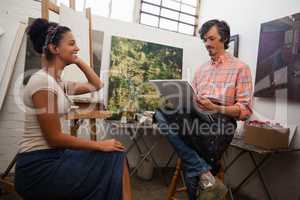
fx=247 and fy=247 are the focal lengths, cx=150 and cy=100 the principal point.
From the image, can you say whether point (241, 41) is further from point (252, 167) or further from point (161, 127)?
point (161, 127)

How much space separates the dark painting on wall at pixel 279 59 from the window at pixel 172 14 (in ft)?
4.34

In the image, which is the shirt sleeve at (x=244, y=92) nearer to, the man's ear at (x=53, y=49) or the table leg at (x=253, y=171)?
the table leg at (x=253, y=171)

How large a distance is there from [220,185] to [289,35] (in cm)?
145

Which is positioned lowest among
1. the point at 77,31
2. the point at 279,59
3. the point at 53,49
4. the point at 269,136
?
the point at 269,136

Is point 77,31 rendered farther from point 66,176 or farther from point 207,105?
point 66,176

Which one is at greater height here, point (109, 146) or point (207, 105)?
point (207, 105)

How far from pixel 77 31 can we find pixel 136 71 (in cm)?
98

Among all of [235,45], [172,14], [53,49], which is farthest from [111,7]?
[53,49]

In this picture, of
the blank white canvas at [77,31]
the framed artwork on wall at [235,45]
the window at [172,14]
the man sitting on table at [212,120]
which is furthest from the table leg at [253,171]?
the window at [172,14]

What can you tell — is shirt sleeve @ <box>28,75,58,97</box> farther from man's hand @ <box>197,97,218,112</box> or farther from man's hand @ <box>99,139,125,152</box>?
man's hand @ <box>197,97,218,112</box>

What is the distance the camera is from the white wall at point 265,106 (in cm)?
205

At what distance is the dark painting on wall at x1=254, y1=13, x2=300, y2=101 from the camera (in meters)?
2.02

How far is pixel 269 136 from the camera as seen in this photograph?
6.23ft

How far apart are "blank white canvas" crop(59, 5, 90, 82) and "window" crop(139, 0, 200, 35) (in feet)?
4.14
